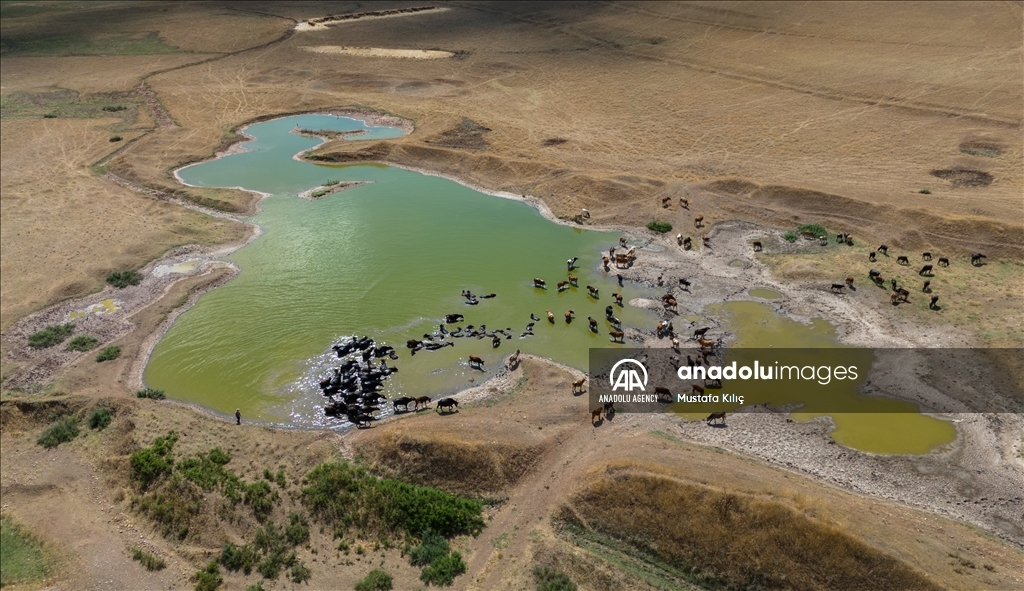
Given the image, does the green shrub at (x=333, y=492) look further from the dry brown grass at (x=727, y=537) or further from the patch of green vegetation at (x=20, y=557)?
the patch of green vegetation at (x=20, y=557)

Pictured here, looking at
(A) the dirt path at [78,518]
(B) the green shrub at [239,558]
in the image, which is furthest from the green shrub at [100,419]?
(B) the green shrub at [239,558]

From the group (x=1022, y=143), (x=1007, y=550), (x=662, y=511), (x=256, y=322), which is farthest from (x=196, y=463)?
(x=1022, y=143)

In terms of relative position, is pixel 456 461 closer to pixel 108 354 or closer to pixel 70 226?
pixel 108 354

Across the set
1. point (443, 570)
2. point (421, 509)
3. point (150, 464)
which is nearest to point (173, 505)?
point (150, 464)

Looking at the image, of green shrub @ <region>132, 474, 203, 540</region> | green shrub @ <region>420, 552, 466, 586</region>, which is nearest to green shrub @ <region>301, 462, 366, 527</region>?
green shrub @ <region>420, 552, 466, 586</region>

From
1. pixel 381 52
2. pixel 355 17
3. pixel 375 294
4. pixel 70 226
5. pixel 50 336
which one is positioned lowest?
pixel 50 336

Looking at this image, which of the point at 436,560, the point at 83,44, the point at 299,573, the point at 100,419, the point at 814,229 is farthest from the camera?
the point at 83,44

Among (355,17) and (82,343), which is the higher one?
(355,17)
